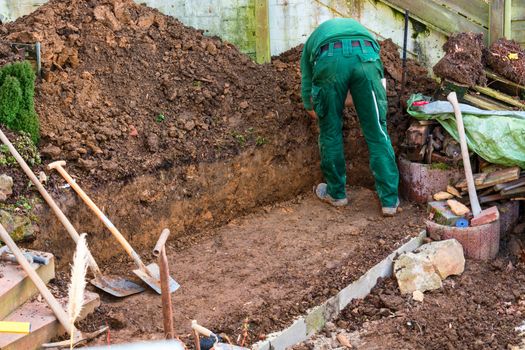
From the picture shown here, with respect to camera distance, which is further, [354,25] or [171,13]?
[171,13]

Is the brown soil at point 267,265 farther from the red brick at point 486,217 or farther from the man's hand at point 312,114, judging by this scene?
the man's hand at point 312,114

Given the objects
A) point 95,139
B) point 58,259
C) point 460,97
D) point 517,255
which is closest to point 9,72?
point 95,139

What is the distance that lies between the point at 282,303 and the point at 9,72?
3.17 meters

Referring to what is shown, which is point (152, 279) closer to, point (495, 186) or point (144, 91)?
point (144, 91)

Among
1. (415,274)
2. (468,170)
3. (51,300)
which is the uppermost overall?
(51,300)

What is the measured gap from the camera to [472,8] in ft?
26.5

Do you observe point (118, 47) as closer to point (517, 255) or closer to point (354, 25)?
point (354, 25)

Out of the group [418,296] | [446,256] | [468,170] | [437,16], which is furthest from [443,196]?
[437,16]

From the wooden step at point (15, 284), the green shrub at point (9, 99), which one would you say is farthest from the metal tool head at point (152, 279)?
the green shrub at point (9, 99)

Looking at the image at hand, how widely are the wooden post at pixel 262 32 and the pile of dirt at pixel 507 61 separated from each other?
2.48 m

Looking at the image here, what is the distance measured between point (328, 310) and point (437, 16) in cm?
420

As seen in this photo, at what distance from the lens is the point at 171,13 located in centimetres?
813

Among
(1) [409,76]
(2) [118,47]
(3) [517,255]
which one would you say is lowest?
(3) [517,255]

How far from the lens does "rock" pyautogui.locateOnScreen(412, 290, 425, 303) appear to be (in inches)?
227
